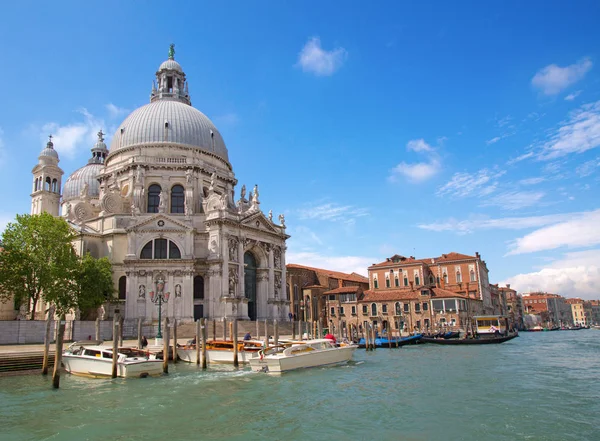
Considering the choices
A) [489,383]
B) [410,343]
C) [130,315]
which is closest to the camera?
[489,383]

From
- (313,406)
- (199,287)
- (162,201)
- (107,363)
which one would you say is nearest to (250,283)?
(199,287)

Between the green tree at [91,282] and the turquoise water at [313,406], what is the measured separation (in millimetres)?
12312

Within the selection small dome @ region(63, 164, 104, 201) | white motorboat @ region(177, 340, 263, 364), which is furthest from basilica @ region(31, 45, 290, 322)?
white motorboat @ region(177, 340, 263, 364)

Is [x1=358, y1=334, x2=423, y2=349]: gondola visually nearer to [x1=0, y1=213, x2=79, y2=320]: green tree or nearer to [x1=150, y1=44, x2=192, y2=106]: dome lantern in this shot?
[x1=0, y1=213, x2=79, y2=320]: green tree

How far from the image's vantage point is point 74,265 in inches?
1152

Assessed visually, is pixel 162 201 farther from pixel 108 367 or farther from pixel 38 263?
pixel 108 367

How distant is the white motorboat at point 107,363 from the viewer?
1780cm

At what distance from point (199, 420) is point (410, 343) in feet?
87.3

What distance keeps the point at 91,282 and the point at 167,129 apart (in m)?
14.5

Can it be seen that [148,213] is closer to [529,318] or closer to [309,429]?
[309,429]

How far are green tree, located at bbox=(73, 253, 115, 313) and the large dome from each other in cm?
1186

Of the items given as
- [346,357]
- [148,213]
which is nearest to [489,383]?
[346,357]

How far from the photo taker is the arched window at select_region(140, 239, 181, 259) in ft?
112

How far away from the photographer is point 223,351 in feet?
74.0
